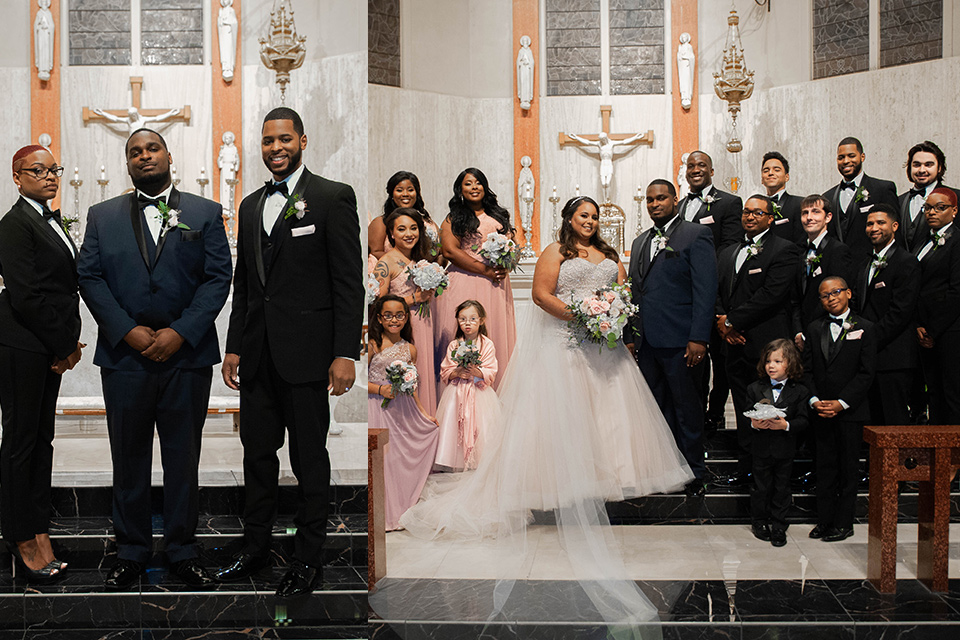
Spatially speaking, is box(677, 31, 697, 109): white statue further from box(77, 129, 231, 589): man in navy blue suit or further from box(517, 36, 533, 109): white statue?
box(77, 129, 231, 589): man in navy blue suit

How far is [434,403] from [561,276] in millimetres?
1153

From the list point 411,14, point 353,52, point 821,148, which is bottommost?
Answer: point 821,148

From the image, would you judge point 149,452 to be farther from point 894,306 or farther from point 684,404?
point 894,306

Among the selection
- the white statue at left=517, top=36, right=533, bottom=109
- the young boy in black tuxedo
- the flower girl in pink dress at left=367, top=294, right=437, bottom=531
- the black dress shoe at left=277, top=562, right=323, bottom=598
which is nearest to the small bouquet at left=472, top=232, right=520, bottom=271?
the flower girl in pink dress at left=367, top=294, right=437, bottom=531

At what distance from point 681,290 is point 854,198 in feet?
5.48

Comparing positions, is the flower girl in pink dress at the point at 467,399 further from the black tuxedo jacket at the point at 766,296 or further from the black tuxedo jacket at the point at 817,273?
the black tuxedo jacket at the point at 817,273

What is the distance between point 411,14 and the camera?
10.3 metres

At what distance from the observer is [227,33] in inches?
369

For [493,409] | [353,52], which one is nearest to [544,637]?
[493,409]

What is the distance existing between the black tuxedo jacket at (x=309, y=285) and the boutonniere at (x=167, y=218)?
420 millimetres

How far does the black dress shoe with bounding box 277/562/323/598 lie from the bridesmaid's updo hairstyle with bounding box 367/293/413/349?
190cm

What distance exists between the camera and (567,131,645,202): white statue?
1057 cm

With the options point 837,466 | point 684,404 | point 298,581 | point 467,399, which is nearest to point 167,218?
point 298,581

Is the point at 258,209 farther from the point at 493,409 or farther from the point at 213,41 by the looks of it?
the point at 213,41
